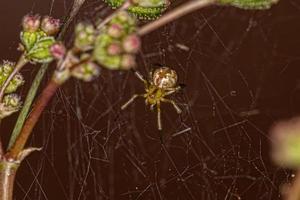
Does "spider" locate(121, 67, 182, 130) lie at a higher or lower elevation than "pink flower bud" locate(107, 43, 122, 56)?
lower

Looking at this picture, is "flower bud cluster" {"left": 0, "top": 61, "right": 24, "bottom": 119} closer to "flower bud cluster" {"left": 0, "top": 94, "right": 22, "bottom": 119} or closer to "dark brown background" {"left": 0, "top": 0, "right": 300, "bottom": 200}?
"flower bud cluster" {"left": 0, "top": 94, "right": 22, "bottom": 119}

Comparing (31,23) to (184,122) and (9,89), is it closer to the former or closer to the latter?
(9,89)

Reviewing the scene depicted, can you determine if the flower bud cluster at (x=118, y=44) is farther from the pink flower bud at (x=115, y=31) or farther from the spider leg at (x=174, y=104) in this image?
the spider leg at (x=174, y=104)

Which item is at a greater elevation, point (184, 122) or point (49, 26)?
point (49, 26)

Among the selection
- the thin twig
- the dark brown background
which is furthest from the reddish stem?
the dark brown background

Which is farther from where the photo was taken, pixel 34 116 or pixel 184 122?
pixel 184 122

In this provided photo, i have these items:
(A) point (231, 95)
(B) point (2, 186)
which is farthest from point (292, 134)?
(A) point (231, 95)

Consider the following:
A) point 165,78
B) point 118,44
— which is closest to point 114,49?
point 118,44
